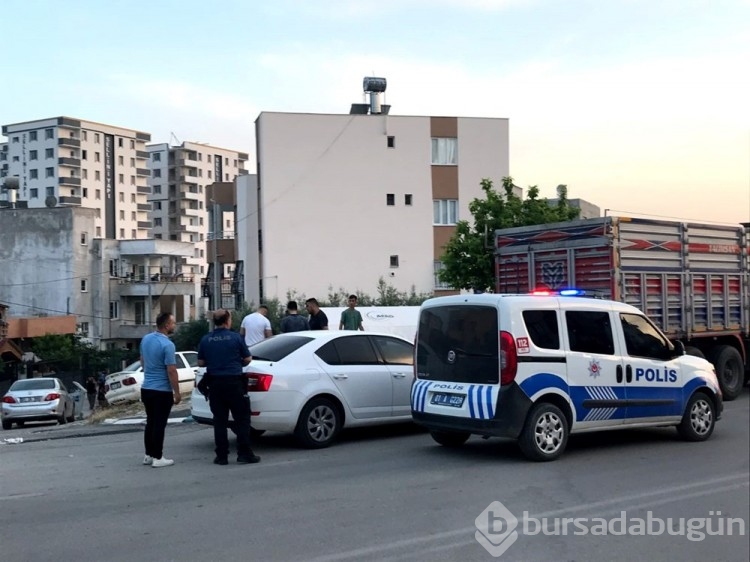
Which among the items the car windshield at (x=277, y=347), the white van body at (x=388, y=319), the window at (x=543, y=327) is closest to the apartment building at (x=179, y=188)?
the white van body at (x=388, y=319)

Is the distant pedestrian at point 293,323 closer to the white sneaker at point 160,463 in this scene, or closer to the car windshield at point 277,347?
the car windshield at point 277,347

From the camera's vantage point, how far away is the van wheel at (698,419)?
1102 cm

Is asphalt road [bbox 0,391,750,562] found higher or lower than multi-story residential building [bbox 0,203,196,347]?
lower

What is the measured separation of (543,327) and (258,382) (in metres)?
3.44

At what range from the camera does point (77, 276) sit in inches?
2552

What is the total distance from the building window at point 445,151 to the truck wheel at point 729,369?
1224 inches

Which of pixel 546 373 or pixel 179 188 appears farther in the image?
pixel 179 188

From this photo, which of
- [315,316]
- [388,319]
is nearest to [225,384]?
[315,316]

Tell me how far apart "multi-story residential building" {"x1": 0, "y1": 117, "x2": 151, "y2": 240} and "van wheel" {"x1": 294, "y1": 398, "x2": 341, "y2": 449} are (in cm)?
9323

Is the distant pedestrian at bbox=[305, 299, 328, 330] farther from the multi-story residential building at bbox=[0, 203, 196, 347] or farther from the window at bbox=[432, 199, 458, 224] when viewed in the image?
the multi-story residential building at bbox=[0, 203, 196, 347]

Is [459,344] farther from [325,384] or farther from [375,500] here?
[375,500]

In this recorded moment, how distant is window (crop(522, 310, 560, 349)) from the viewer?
32.1 ft

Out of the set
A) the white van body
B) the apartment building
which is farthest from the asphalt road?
the apartment building

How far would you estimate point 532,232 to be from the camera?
15492 millimetres
